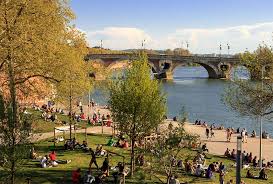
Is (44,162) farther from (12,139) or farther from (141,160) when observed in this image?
(12,139)

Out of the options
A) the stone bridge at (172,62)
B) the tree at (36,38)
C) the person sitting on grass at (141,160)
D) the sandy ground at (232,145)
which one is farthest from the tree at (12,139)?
the stone bridge at (172,62)

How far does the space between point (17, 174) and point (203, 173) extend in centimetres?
1084

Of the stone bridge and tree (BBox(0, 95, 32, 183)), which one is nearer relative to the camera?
tree (BBox(0, 95, 32, 183))

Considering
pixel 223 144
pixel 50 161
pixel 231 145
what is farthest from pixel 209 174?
pixel 223 144

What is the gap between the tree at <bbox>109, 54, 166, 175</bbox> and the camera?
24984 mm

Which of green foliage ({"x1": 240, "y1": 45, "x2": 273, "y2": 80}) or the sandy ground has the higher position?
green foliage ({"x1": 240, "y1": 45, "x2": 273, "y2": 80})

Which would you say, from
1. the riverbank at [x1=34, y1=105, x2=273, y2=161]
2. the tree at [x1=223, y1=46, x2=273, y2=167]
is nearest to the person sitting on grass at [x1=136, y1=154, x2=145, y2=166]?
the tree at [x1=223, y1=46, x2=273, y2=167]

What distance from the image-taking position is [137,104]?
25.0m

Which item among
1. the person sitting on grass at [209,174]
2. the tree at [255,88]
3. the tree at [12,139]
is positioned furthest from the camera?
the person sitting on grass at [209,174]

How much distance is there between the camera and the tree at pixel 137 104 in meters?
25.0

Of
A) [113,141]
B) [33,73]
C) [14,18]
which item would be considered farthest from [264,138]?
[14,18]

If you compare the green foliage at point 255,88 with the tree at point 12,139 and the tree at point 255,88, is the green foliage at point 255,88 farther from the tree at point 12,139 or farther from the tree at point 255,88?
the tree at point 12,139

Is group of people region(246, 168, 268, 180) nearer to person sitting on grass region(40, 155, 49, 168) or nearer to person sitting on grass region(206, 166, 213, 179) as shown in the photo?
person sitting on grass region(206, 166, 213, 179)

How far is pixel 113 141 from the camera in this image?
34.2 meters
